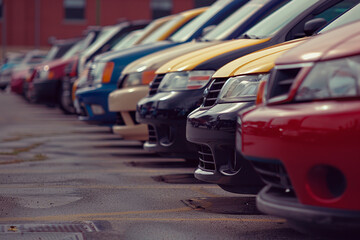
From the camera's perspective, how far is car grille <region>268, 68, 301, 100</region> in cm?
441

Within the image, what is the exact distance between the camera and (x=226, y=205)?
256 inches

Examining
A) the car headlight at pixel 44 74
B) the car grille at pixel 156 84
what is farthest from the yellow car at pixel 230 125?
the car headlight at pixel 44 74

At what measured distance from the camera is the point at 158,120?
7.83 m

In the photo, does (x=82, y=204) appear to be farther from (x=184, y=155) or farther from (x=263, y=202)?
(x=263, y=202)

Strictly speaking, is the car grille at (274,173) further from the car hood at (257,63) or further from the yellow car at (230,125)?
the car hood at (257,63)

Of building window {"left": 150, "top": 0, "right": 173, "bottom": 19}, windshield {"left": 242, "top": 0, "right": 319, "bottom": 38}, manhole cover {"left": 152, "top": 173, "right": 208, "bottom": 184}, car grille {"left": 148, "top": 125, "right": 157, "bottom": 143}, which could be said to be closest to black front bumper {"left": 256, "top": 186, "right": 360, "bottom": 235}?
manhole cover {"left": 152, "top": 173, "right": 208, "bottom": 184}

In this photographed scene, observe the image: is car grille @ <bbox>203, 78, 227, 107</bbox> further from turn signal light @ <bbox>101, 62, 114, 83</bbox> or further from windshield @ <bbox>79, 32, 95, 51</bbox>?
windshield @ <bbox>79, 32, 95, 51</bbox>

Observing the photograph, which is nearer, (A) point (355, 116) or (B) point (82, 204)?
(A) point (355, 116)

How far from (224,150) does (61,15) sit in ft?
162

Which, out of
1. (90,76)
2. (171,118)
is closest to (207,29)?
(171,118)

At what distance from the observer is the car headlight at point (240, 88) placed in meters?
5.95

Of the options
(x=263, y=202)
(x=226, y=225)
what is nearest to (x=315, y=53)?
(x=263, y=202)

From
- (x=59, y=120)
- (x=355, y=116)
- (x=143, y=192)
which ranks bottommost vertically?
(x=59, y=120)

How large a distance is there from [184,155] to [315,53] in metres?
3.64
